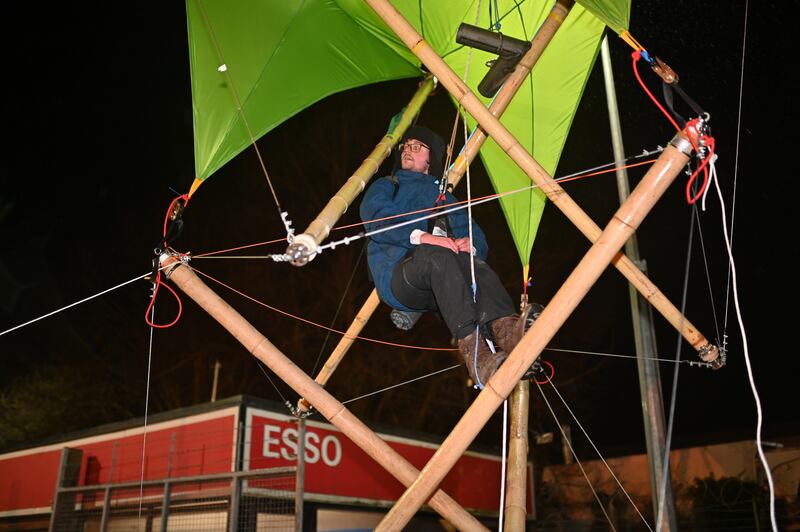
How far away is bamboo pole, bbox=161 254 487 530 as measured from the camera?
10.3 ft

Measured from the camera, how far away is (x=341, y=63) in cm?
476

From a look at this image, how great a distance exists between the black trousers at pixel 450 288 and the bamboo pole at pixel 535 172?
54cm

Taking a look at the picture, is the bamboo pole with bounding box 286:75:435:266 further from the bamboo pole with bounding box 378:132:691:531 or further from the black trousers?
the bamboo pole with bounding box 378:132:691:531

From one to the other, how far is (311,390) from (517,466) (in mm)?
1368

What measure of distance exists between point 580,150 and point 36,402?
58.3 feet

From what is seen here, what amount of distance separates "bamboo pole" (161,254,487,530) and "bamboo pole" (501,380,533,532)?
1.17 feet

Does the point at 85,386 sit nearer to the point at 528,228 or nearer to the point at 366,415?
the point at 366,415

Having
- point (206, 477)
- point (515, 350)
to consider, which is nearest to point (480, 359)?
point (515, 350)

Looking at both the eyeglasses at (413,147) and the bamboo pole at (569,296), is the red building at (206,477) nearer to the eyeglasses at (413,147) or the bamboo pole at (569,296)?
the eyeglasses at (413,147)

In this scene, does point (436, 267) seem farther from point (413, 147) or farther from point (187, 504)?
point (187, 504)

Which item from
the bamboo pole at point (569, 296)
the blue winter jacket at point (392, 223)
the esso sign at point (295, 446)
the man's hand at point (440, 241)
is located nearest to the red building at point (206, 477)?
the esso sign at point (295, 446)

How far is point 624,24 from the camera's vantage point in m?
3.15

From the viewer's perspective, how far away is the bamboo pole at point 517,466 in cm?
366

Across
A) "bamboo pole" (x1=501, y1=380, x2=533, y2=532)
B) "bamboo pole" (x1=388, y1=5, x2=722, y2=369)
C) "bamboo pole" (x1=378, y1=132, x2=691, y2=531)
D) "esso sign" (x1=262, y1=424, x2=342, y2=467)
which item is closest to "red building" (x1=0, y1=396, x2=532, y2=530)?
"esso sign" (x1=262, y1=424, x2=342, y2=467)
